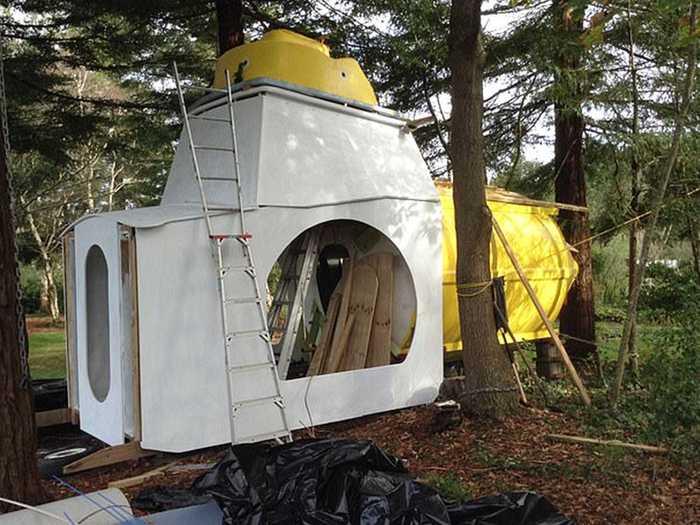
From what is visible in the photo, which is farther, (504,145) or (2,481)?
(504,145)

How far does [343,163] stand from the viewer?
7629 mm

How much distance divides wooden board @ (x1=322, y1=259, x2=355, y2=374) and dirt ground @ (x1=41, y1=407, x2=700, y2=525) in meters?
0.99

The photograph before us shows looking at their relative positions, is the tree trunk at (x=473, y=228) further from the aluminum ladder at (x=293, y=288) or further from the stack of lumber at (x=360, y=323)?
the aluminum ladder at (x=293, y=288)

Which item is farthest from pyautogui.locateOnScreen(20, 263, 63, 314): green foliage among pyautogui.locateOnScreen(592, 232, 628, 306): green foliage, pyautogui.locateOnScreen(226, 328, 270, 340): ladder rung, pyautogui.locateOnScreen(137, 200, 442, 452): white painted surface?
pyautogui.locateOnScreen(226, 328, 270, 340): ladder rung

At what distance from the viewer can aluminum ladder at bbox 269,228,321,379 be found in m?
8.11

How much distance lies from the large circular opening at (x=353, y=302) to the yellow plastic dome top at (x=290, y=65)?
201 cm

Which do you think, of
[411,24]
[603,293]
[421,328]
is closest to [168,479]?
[421,328]

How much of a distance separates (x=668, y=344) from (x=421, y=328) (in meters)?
2.87

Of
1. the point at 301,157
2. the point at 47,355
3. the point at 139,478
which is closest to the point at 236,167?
the point at 301,157

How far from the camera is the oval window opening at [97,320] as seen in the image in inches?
291

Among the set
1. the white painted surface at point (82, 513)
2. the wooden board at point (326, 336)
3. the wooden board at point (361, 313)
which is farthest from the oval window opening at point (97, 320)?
the white painted surface at point (82, 513)

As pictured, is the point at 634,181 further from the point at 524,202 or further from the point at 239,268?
the point at 239,268

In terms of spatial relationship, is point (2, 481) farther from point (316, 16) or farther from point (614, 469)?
point (316, 16)

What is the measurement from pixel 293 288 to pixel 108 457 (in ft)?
12.3
